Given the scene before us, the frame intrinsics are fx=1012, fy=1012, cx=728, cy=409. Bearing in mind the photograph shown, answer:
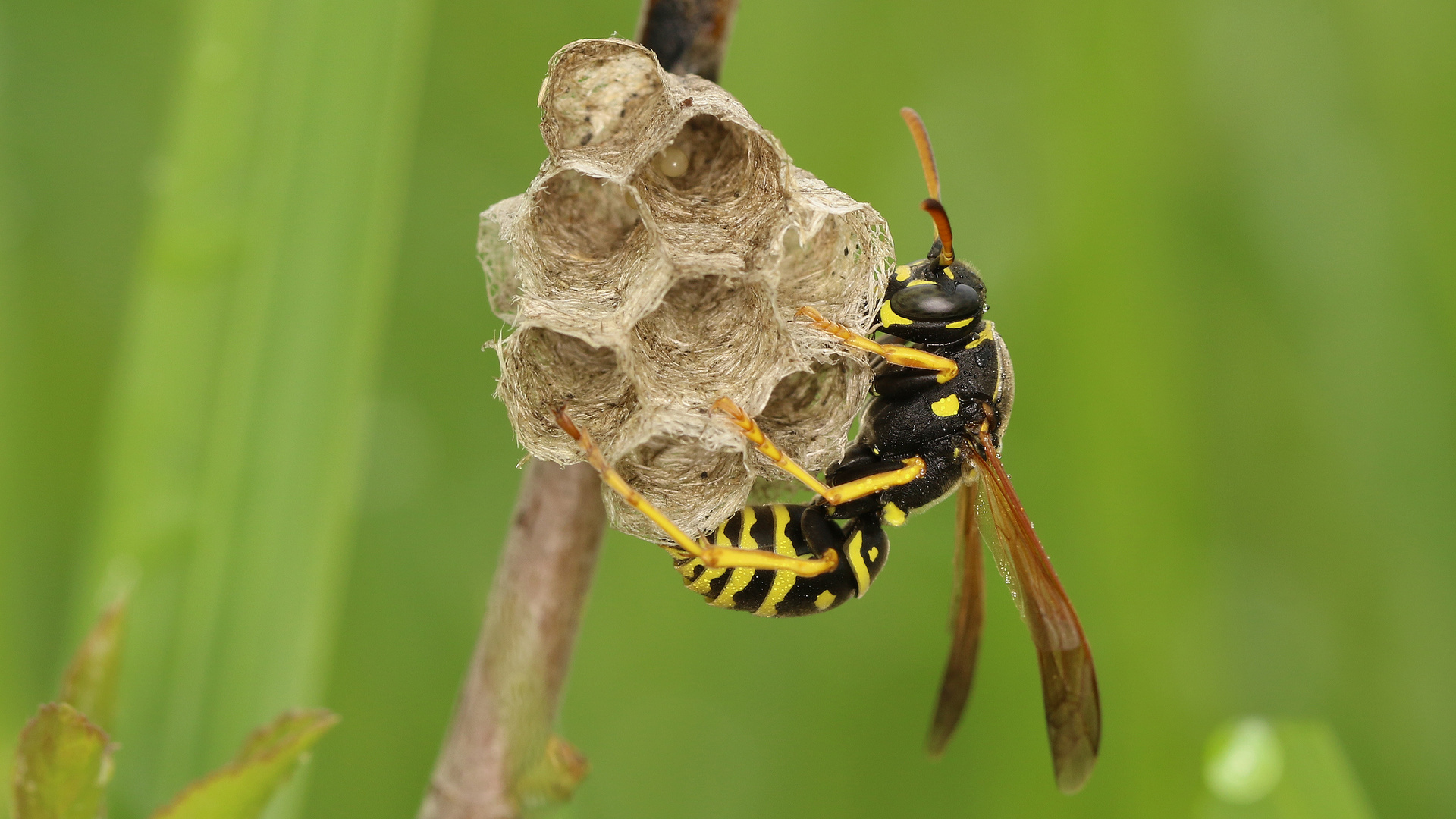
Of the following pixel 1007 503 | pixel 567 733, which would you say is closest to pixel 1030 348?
pixel 1007 503

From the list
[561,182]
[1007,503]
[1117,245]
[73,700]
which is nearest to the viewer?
[73,700]

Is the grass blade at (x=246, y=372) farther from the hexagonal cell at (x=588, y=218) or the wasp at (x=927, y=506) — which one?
the wasp at (x=927, y=506)

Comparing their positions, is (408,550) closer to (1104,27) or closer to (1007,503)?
(1007,503)

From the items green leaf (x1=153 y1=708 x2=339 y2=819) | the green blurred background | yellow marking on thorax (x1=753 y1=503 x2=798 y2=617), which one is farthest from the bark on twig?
the green blurred background

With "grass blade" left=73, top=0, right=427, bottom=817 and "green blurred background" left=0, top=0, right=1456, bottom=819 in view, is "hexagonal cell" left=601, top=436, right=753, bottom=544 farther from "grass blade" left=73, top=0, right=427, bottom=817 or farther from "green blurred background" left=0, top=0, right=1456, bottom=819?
"green blurred background" left=0, top=0, right=1456, bottom=819

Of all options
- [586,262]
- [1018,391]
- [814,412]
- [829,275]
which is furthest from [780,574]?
[1018,391]
